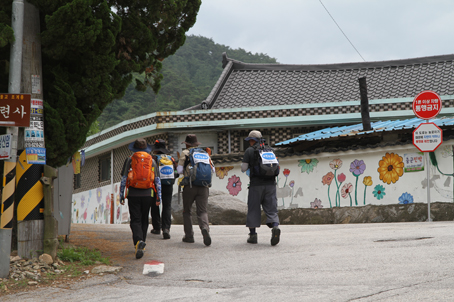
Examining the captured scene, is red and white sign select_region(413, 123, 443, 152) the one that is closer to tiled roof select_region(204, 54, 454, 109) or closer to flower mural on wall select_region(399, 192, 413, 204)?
flower mural on wall select_region(399, 192, 413, 204)

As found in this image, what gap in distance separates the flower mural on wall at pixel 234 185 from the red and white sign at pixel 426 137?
22.3ft

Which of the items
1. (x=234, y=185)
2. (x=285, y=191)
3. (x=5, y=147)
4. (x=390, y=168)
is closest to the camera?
(x=5, y=147)

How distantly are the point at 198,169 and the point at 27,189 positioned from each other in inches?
109

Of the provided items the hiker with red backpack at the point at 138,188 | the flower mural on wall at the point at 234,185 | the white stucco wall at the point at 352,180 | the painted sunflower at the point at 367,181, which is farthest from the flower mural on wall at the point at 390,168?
the hiker with red backpack at the point at 138,188

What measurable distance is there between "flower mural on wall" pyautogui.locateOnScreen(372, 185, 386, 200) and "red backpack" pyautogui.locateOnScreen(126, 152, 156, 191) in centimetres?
877

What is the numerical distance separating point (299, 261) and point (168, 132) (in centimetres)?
1434

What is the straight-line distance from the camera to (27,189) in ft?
24.3

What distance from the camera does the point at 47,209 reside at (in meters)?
7.54

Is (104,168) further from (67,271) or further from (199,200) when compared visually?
(67,271)

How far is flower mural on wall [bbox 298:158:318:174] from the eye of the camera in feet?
54.1

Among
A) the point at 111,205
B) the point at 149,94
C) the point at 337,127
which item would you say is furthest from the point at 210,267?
the point at 149,94

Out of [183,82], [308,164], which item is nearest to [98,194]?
[308,164]

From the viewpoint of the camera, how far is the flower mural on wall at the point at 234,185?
59.3ft

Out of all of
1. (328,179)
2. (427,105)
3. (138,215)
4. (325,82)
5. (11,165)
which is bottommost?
(138,215)
